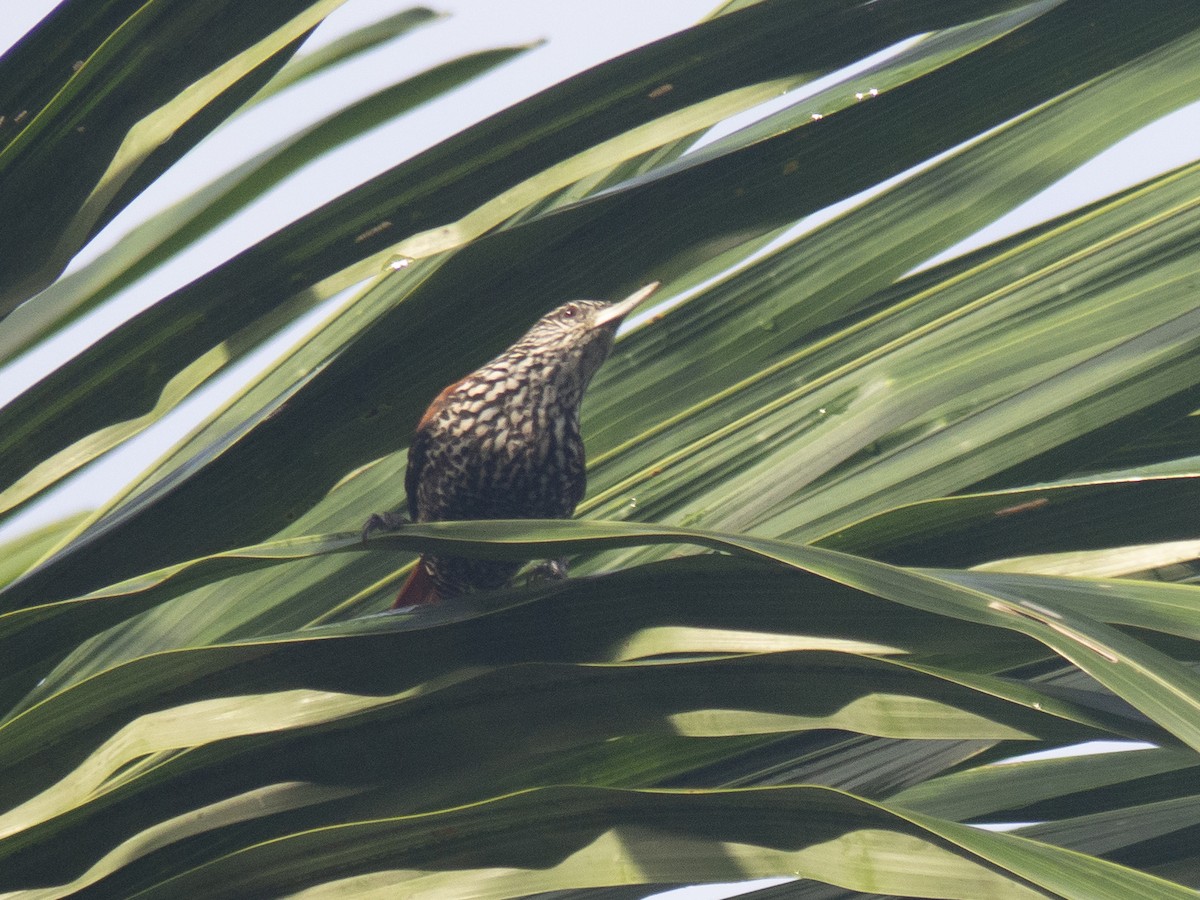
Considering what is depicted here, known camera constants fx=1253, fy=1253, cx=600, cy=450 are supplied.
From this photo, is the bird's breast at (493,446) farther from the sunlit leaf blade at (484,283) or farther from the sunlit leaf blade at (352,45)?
the sunlit leaf blade at (484,283)

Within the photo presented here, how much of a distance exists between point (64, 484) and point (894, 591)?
1060mm

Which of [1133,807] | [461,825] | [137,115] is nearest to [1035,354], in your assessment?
[1133,807]

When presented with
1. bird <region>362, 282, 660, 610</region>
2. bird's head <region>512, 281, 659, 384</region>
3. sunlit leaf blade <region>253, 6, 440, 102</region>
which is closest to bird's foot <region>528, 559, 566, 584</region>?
bird <region>362, 282, 660, 610</region>

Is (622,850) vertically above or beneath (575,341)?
beneath

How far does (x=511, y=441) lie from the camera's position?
2.14m

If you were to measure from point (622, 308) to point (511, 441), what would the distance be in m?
0.34

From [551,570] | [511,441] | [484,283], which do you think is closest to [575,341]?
[511,441]

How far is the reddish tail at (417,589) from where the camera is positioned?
1.92 m

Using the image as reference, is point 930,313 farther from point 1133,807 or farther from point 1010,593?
point 1010,593

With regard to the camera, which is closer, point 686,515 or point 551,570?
point 686,515

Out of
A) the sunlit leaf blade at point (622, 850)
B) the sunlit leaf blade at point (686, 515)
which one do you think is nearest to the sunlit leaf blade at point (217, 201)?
the sunlit leaf blade at point (686, 515)

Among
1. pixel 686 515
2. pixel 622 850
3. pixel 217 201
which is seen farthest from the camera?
pixel 217 201

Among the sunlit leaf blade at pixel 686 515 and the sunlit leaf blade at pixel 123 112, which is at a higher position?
the sunlit leaf blade at pixel 123 112

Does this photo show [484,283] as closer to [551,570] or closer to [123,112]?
[123,112]
